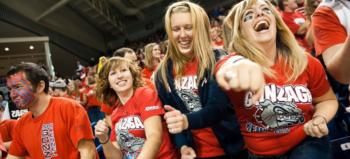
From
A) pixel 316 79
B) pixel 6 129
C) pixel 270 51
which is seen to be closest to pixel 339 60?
pixel 316 79

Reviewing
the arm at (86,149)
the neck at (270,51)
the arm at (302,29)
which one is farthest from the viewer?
the arm at (302,29)

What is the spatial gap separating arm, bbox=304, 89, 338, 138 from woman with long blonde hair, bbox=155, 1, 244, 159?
461 millimetres

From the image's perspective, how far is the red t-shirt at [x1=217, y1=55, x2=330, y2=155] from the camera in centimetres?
187

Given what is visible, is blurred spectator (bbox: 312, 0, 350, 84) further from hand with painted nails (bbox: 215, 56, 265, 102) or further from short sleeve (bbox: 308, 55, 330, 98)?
hand with painted nails (bbox: 215, 56, 265, 102)

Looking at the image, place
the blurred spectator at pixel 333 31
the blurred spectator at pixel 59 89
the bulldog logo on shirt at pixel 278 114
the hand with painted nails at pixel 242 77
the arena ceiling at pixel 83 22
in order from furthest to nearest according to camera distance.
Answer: the arena ceiling at pixel 83 22 < the blurred spectator at pixel 59 89 < the bulldog logo on shirt at pixel 278 114 < the blurred spectator at pixel 333 31 < the hand with painted nails at pixel 242 77

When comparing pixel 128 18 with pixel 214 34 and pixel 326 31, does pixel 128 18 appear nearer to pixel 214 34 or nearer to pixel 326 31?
pixel 214 34

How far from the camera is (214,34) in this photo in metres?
5.89

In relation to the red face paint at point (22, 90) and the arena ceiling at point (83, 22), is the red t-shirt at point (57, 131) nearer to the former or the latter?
the red face paint at point (22, 90)

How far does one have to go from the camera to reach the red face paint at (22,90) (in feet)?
9.32

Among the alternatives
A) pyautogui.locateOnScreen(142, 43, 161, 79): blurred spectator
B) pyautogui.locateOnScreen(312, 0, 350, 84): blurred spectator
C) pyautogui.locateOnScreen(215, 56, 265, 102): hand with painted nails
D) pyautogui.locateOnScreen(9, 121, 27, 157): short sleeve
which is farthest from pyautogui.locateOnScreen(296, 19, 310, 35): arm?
pyautogui.locateOnScreen(215, 56, 265, 102): hand with painted nails

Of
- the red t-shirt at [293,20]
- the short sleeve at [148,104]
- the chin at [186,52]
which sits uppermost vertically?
the red t-shirt at [293,20]

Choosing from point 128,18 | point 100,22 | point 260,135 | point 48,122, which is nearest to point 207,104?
point 260,135

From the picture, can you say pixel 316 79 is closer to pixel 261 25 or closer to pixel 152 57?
pixel 261 25

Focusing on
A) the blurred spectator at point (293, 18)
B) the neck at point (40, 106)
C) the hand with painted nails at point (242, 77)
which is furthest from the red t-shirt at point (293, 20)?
the hand with painted nails at point (242, 77)
